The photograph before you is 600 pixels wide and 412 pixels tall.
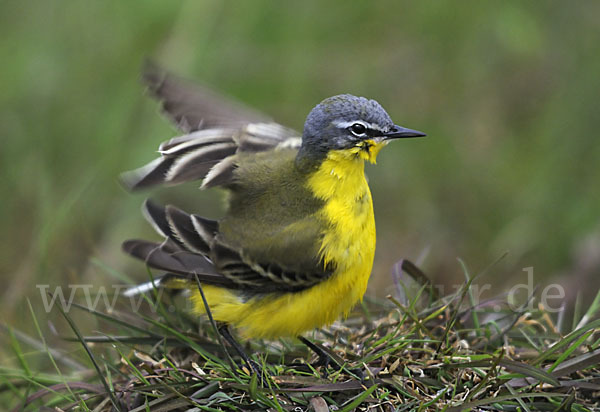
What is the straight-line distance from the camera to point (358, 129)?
4.28 m

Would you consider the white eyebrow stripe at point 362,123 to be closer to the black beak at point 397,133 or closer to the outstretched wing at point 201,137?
the black beak at point 397,133

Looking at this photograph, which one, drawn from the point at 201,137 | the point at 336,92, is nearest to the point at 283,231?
the point at 201,137

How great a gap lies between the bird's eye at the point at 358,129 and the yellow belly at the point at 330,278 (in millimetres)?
103

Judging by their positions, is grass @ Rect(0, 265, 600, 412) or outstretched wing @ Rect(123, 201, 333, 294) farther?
outstretched wing @ Rect(123, 201, 333, 294)

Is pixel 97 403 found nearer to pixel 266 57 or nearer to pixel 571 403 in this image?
pixel 571 403

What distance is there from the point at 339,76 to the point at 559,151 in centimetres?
207

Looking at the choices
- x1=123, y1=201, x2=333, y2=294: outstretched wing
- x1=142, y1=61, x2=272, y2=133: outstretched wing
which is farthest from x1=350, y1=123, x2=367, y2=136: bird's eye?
x1=142, y1=61, x2=272, y2=133: outstretched wing

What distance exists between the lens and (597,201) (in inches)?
257

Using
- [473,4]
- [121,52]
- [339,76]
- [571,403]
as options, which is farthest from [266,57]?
[571,403]

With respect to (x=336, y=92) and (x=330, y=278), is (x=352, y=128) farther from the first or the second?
(x=336, y=92)

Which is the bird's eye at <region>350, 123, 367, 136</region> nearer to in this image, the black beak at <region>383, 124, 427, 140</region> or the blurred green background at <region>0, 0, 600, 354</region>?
the black beak at <region>383, 124, 427, 140</region>

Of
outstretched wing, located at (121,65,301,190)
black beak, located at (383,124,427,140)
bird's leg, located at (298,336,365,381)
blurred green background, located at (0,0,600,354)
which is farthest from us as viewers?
blurred green background, located at (0,0,600,354)

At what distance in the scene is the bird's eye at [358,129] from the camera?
168 inches

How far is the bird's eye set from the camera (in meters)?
4.27
